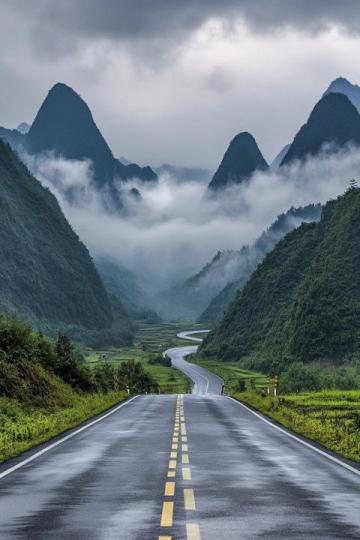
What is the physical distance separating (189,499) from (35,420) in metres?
15.9

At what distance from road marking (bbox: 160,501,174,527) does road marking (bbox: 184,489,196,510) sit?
0.80 ft

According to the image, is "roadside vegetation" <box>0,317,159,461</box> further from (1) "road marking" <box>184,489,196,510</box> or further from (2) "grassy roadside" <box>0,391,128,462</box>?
(1) "road marking" <box>184,489,196,510</box>

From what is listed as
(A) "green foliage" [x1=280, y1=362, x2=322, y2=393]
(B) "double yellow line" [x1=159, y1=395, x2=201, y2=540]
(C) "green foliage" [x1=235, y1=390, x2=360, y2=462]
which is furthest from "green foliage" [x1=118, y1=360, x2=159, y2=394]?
(B) "double yellow line" [x1=159, y1=395, x2=201, y2=540]

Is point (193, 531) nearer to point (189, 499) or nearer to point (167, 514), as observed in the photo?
point (167, 514)

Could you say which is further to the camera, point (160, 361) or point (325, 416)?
point (160, 361)

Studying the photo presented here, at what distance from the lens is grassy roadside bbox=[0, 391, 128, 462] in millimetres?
20125

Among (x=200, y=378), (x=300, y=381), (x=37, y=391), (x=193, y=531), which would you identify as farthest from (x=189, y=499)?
(x=200, y=378)

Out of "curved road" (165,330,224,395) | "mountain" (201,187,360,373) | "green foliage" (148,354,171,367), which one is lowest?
"curved road" (165,330,224,395)

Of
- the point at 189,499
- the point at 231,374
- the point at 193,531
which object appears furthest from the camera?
the point at 231,374

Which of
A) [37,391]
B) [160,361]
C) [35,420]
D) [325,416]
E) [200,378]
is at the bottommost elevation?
[200,378]

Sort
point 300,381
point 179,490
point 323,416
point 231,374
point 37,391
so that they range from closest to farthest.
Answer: point 179,490 → point 323,416 → point 37,391 → point 300,381 → point 231,374

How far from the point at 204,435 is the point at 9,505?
41.1ft

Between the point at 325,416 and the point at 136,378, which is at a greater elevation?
the point at 136,378

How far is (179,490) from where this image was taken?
12.6 metres
